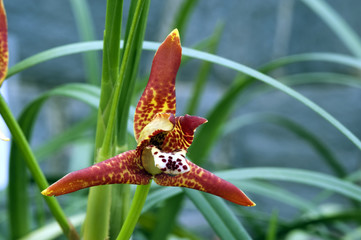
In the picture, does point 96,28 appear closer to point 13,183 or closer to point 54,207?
point 13,183

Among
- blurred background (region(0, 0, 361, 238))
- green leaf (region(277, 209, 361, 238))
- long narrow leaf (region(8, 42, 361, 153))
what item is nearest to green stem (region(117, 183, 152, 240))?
long narrow leaf (region(8, 42, 361, 153))

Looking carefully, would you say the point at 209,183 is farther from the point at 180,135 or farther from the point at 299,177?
the point at 299,177

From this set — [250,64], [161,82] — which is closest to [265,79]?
[161,82]

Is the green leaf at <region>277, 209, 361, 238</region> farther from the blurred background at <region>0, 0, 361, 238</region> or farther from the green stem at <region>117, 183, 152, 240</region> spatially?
the blurred background at <region>0, 0, 361, 238</region>

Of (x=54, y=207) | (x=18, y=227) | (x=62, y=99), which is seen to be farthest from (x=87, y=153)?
(x=62, y=99)

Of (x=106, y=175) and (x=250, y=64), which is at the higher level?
(x=250, y=64)

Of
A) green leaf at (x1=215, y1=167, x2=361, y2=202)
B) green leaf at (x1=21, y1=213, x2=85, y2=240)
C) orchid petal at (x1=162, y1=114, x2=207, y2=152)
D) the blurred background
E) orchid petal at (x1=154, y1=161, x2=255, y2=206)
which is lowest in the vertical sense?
green leaf at (x1=21, y1=213, x2=85, y2=240)
